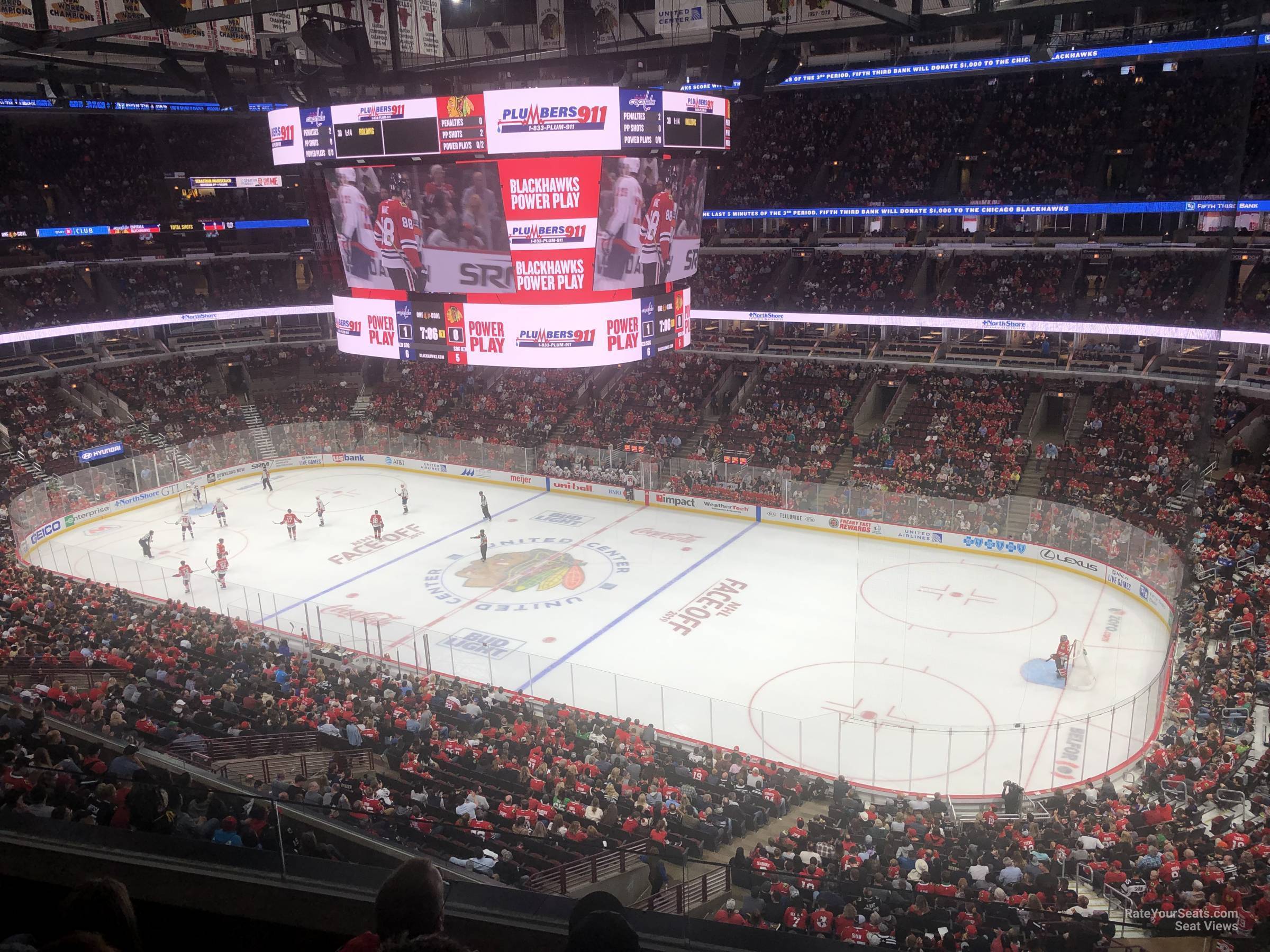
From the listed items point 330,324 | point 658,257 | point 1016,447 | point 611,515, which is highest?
point 658,257

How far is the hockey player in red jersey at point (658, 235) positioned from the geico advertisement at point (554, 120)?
2358 millimetres

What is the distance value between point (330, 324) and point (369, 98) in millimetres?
27648

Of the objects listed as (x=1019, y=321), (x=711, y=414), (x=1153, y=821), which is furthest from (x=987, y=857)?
(x=711, y=414)

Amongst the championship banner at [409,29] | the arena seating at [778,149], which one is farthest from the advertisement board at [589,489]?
the championship banner at [409,29]

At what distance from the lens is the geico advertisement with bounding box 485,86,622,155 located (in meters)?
20.7

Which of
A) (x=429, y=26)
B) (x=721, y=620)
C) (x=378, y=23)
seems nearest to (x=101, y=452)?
(x=378, y=23)

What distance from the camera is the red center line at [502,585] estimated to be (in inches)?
932

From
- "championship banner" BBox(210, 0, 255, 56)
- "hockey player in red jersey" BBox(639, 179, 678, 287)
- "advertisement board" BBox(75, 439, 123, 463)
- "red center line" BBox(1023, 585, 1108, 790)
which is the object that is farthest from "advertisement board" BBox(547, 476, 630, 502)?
"championship banner" BBox(210, 0, 255, 56)

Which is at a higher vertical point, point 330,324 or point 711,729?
point 330,324

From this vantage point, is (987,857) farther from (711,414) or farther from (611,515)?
(711,414)

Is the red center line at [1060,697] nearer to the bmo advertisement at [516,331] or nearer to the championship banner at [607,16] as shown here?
the bmo advertisement at [516,331]

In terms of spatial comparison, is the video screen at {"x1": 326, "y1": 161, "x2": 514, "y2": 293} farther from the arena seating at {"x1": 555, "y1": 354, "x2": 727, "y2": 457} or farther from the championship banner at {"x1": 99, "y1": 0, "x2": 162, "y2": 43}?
the arena seating at {"x1": 555, "y1": 354, "x2": 727, "y2": 457}

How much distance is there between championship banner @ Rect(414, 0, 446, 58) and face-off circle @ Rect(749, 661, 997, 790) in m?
14.7

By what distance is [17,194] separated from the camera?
41125mm
